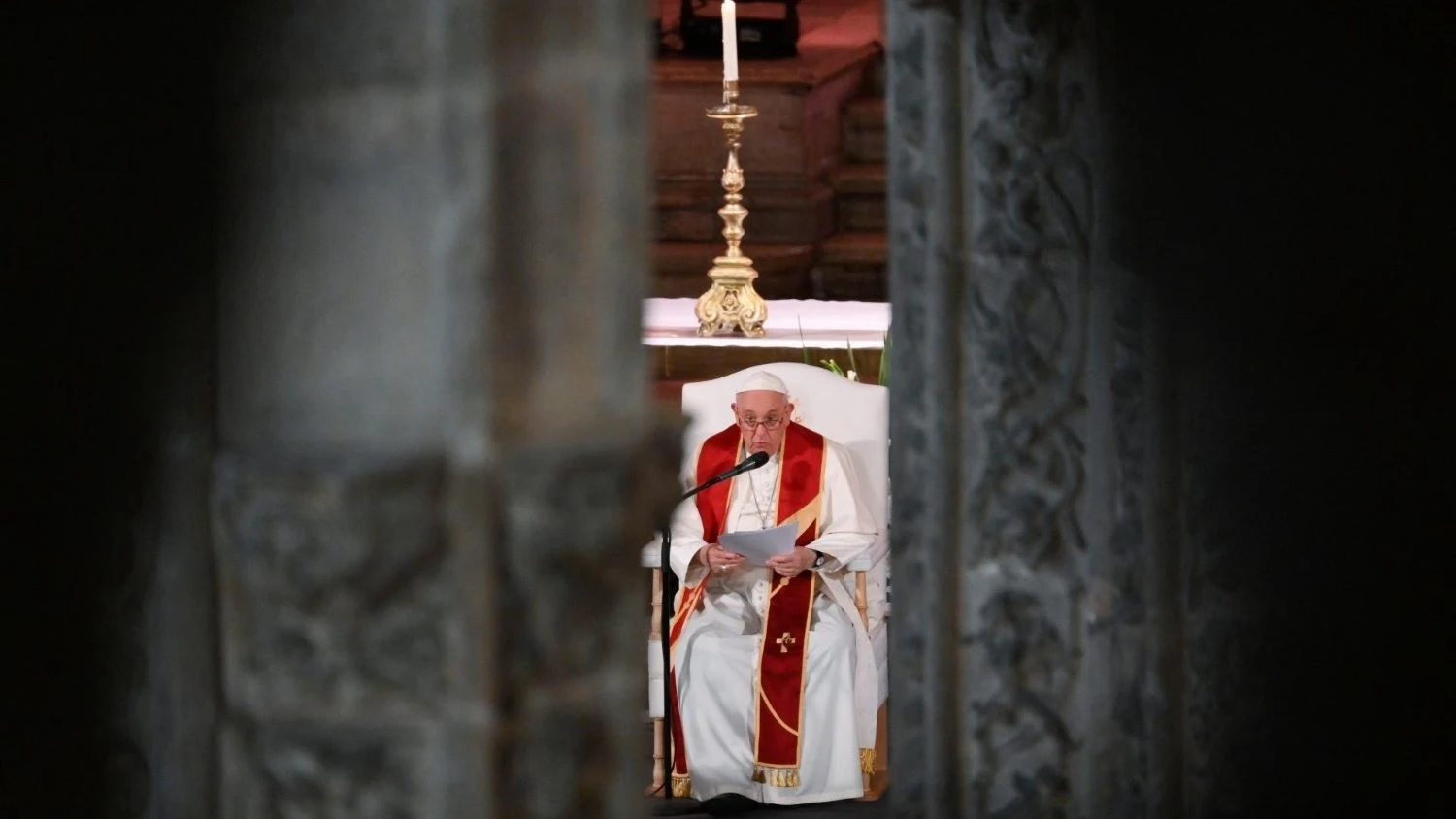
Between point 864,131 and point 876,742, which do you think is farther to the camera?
point 864,131

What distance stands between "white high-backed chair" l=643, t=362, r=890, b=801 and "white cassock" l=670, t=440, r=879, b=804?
0.05 m

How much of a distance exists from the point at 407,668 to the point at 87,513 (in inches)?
10.9

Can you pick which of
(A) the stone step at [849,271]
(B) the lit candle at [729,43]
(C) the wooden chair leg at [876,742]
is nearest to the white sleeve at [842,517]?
(C) the wooden chair leg at [876,742]

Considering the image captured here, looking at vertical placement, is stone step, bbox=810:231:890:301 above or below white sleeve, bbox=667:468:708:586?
above

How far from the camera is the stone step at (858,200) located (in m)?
11.8

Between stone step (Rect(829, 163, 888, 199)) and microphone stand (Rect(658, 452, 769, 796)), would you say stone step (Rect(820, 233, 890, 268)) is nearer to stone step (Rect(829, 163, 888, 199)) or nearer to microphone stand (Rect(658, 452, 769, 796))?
stone step (Rect(829, 163, 888, 199))

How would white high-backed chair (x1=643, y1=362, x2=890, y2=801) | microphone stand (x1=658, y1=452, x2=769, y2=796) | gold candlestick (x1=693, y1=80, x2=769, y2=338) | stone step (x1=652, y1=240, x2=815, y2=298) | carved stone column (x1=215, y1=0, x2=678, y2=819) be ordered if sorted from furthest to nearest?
stone step (x1=652, y1=240, x2=815, y2=298), gold candlestick (x1=693, y1=80, x2=769, y2=338), white high-backed chair (x1=643, y1=362, x2=890, y2=801), microphone stand (x1=658, y1=452, x2=769, y2=796), carved stone column (x1=215, y1=0, x2=678, y2=819)

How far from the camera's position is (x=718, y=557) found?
22.9 ft

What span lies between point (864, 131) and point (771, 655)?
552 cm

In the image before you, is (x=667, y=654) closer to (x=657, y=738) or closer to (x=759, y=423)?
(x=657, y=738)

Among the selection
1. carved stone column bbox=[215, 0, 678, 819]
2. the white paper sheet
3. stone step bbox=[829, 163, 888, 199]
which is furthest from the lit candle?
carved stone column bbox=[215, 0, 678, 819]

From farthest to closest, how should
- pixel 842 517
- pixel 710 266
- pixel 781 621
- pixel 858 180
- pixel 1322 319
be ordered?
pixel 858 180 → pixel 710 266 → pixel 842 517 → pixel 781 621 → pixel 1322 319

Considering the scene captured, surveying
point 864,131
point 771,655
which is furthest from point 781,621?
point 864,131

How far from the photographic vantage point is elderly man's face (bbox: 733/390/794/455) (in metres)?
7.10
